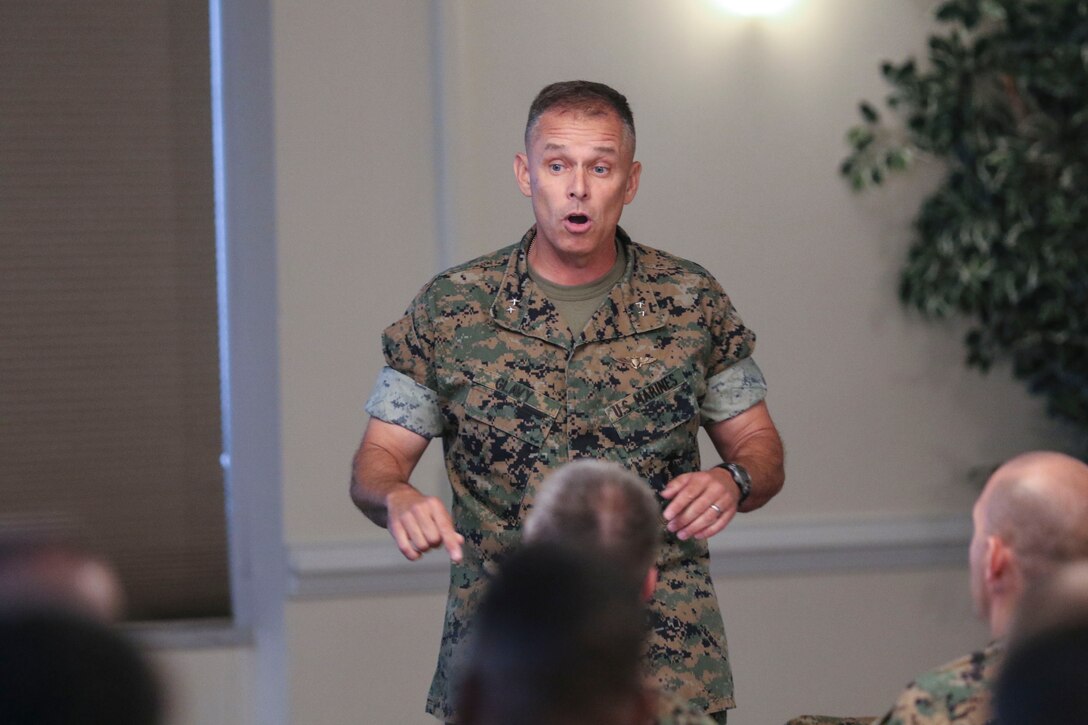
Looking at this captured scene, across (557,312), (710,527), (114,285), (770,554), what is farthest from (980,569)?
(114,285)

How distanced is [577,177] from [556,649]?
1297 mm

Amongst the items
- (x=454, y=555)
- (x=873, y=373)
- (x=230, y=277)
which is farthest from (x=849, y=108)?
(x=454, y=555)

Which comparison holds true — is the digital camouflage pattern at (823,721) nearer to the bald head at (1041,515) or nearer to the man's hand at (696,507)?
the man's hand at (696,507)

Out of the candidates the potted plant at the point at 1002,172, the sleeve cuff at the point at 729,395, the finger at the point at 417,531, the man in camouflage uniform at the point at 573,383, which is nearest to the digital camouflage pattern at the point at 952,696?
the man in camouflage uniform at the point at 573,383

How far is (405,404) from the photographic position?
249cm

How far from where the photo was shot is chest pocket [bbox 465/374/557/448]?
2424 mm

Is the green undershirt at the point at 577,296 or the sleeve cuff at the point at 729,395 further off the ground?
the green undershirt at the point at 577,296

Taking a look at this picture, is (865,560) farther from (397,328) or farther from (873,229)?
(397,328)

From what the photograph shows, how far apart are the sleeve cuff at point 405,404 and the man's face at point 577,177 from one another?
0.33 metres

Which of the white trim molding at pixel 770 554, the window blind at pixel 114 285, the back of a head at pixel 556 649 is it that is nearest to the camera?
the back of a head at pixel 556 649

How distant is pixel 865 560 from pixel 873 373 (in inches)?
20.1

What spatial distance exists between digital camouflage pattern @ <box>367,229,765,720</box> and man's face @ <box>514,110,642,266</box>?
4.1 inches

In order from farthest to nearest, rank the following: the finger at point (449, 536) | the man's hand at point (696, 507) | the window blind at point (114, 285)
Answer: the window blind at point (114, 285), the man's hand at point (696, 507), the finger at point (449, 536)

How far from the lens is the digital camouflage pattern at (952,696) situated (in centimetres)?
174
